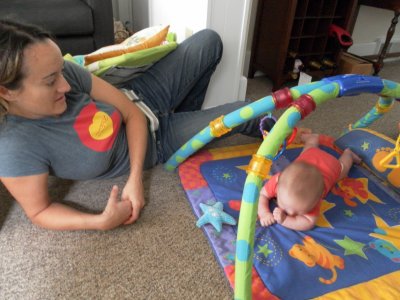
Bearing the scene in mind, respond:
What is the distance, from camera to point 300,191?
0.94 metres

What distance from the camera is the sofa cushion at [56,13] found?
1604mm

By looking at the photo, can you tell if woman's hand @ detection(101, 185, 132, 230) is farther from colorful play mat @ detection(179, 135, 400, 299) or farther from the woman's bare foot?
the woman's bare foot

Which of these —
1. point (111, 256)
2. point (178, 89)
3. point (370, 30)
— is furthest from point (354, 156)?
point (370, 30)

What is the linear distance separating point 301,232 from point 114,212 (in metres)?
0.58

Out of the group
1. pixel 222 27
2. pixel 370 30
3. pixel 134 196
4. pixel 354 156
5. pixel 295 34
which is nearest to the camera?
pixel 134 196

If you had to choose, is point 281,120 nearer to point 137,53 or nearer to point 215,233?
point 215,233

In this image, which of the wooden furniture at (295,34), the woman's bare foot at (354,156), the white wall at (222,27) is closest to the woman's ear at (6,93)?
the white wall at (222,27)

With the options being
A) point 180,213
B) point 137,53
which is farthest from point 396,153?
point 137,53

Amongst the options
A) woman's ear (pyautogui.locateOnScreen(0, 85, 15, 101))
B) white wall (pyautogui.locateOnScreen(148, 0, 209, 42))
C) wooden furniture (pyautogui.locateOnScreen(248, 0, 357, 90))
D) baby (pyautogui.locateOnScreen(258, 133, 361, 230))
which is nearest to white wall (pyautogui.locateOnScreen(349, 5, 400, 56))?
wooden furniture (pyautogui.locateOnScreen(248, 0, 357, 90))

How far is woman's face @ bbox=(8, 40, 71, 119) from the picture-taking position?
0.75 metres

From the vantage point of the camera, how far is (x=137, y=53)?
1.22 metres

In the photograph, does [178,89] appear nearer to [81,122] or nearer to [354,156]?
[81,122]

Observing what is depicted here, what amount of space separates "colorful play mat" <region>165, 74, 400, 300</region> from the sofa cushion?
100 centimetres

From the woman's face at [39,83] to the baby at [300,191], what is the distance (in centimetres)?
68
